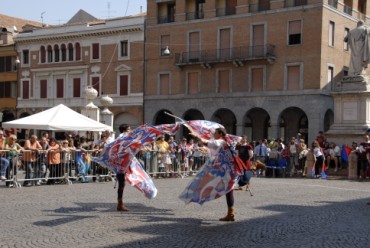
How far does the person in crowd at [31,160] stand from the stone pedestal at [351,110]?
13.7m

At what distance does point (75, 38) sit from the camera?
52.2 metres

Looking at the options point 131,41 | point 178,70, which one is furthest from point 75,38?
point 178,70

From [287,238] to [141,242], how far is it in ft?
7.86

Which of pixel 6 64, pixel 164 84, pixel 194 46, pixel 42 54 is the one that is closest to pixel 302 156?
pixel 194 46

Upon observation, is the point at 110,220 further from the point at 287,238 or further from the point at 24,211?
the point at 287,238

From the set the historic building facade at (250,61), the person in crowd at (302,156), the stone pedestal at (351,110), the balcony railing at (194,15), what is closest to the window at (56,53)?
the historic building facade at (250,61)

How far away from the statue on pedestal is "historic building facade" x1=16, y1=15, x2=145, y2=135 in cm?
2466

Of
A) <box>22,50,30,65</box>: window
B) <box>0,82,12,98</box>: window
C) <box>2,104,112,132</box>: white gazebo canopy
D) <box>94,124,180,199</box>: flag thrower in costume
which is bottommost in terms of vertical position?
<box>94,124,180,199</box>: flag thrower in costume

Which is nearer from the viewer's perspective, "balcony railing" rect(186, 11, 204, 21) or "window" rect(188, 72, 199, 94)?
"balcony railing" rect(186, 11, 204, 21)

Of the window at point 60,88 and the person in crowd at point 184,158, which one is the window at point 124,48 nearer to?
the window at point 60,88

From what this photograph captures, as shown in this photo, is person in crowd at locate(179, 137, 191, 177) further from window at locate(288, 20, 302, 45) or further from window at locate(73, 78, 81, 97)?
window at locate(73, 78, 81, 97)

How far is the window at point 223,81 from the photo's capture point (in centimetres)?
4453

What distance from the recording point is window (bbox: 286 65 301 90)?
41078 millimetres

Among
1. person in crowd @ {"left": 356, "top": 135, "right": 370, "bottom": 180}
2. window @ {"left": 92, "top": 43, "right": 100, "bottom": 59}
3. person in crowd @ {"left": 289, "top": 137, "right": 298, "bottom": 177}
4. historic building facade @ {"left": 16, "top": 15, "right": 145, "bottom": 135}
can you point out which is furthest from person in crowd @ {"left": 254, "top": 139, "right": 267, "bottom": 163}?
window @ {"left": 92, "top": 43, "right": 100, "bottom": 59}
